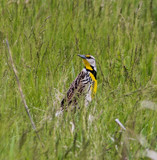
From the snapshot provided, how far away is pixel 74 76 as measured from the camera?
4.10 metres

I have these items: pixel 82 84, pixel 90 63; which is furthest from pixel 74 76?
pixel 82 84

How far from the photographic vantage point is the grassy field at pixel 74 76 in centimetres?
250

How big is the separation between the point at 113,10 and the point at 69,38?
39.6 inches

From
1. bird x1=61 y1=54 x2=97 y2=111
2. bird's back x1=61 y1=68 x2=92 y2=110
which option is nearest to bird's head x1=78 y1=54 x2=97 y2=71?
bird x1=61 y1=54 x2=97 y2=111

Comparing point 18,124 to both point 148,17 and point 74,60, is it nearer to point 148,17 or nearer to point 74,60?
point 74,60

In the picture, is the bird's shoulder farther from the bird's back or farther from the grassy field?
the grassy field

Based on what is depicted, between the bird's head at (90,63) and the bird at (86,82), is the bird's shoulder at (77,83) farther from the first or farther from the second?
the bird's head at (90,63)

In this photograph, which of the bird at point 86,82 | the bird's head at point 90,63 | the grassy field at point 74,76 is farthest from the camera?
the bird's head at point 90,63

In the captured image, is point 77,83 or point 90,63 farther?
point 90,63

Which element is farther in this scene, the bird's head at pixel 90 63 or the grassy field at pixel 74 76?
the bird's head at pixel 90 63

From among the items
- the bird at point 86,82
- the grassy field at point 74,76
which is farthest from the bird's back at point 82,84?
the grassy field at point 74,76

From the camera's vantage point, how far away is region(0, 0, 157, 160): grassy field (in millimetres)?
2504

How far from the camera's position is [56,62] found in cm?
403

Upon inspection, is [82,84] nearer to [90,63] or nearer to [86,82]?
[86,82]
